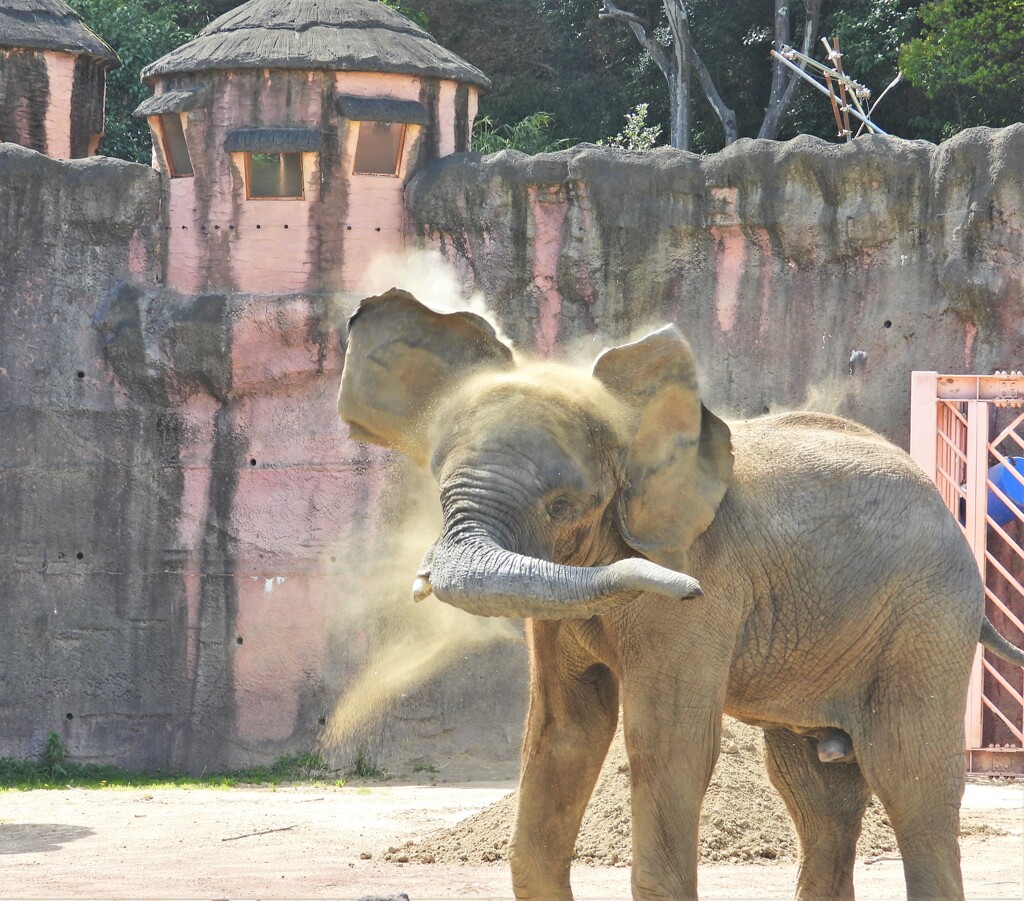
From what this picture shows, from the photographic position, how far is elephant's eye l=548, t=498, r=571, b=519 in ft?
17.1

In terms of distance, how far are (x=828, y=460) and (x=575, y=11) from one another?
16.0 metres

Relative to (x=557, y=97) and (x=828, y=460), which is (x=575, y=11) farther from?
(x=828, y=460)

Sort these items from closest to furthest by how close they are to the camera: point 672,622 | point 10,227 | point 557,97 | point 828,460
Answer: point 672,622 < point 828,460 < point 10,227 < point 557,97

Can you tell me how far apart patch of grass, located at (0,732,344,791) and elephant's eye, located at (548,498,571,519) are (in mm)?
6656

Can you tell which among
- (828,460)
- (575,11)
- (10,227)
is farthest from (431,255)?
(575,11)

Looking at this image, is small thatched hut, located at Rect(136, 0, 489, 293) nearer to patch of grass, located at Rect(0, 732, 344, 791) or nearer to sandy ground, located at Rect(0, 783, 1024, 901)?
patch of grass, located at Rect(0, 732, 344, 791)

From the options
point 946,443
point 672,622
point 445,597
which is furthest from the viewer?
point 946,443

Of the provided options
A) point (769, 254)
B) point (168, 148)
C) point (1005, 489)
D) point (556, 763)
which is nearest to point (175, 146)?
point (168, 148)

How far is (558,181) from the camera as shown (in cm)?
1203

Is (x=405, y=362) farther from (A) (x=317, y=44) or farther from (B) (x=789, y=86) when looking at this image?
(B) (x=789, y=86)

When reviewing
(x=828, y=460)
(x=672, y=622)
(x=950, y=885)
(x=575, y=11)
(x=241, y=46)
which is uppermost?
(x=575, y=11)

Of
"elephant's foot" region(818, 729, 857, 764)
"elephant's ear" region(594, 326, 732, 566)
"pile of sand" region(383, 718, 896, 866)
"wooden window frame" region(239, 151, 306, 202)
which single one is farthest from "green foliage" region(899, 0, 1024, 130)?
"elephant's ear" region(594, 326, 732, 566)

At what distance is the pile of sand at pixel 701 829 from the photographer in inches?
324

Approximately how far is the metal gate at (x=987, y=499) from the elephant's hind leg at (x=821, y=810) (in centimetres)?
454
